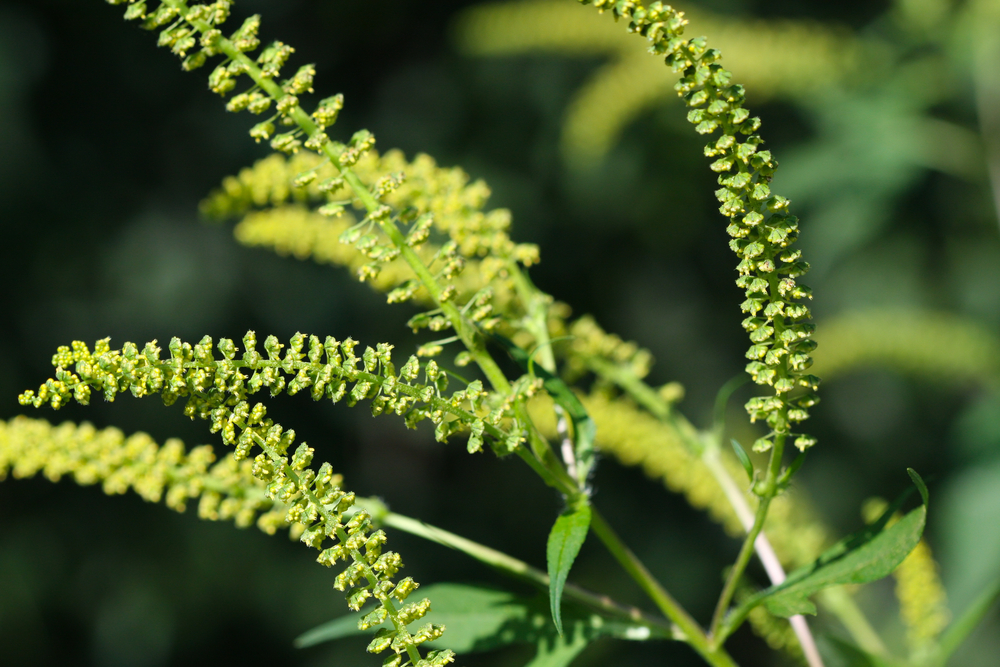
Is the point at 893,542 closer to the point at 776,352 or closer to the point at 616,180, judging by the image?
the point at 776,352

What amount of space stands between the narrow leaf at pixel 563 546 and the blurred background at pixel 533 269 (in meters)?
2.71

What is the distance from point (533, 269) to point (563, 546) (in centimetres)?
579

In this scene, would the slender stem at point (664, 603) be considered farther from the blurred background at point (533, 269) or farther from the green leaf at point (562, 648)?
the blurred background at point (533, 269)

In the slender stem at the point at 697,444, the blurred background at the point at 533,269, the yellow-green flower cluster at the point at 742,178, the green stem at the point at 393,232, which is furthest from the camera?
the blurred background at the point at 533,269

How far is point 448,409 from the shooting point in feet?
3.64

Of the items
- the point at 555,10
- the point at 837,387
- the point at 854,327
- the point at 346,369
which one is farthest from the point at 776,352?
the point at 837,387

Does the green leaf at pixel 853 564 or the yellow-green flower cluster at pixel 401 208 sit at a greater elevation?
the yellow-green flower cluster at pixel 401 208

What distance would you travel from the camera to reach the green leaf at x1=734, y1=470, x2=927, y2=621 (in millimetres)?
1191

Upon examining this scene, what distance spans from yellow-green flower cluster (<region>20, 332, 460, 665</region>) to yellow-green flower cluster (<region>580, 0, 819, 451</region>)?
445 millimetres

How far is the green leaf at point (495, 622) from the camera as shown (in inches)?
54.5

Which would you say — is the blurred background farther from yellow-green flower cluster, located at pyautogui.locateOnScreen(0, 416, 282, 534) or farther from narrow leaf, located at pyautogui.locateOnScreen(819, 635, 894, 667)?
yellow-green flower cluster, located at pyautogui.locateOnScreen(0, 416, 282, 534)

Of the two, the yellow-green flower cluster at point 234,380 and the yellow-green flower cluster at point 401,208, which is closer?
the yellow-green flower cluster at point 234,380

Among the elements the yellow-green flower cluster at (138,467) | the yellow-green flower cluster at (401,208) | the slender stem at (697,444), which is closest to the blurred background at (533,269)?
the slender stem at (697,444)

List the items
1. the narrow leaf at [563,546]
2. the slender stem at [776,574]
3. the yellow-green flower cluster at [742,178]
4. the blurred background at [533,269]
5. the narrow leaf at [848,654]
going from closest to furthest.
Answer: the yellow-green flower cluster at [742,178], the narrow leaf at [563,546], the narrow leaf at [848,654], the slender stem at [776,574], the blurred background at [533,269]
